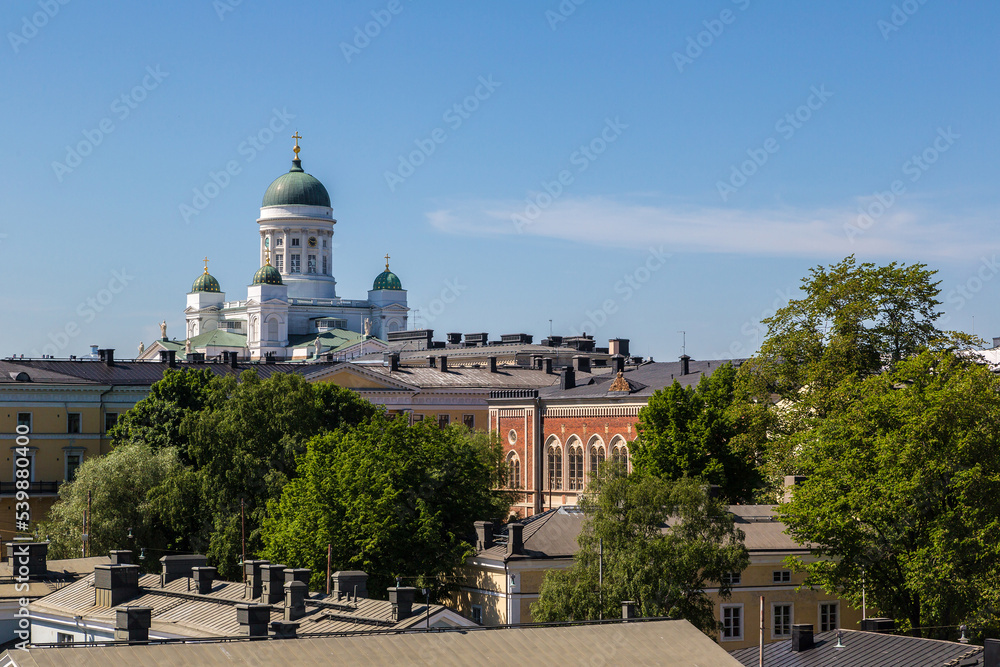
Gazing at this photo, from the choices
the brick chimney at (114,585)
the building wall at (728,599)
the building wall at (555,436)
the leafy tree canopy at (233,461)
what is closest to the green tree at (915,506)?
the building wall at (728,599)

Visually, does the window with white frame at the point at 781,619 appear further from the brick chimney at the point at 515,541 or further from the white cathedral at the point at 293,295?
the white cathedral at the point at 293,295

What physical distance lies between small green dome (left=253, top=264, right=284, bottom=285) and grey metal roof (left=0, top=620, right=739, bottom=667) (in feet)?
422

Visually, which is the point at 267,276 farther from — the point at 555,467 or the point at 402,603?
the point at 402,603

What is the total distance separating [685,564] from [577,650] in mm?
11929

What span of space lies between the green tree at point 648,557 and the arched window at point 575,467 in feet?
120

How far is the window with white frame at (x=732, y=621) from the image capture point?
4325cm

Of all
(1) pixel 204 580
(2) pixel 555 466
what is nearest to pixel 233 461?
(1) pixel 204 580

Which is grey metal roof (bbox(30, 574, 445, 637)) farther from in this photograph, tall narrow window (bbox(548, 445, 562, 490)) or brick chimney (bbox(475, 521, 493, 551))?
tall narrow window (bbox(548, 445, 562, 490))

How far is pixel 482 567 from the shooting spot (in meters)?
44.4

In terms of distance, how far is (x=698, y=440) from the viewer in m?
58.2

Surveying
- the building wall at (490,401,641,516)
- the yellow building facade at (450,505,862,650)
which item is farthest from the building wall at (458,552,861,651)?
the building wall at (490,401,641,516)

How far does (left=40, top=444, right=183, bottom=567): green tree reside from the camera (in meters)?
57.6

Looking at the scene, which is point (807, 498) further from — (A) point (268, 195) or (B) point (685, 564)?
(A) point (268, 195)

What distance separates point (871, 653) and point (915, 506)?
8.32 meters
